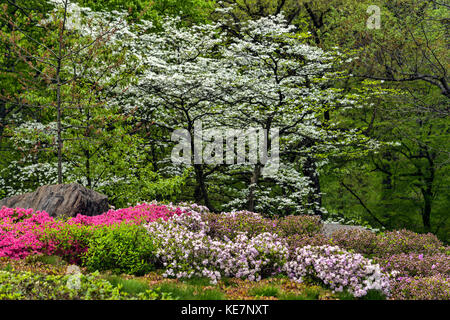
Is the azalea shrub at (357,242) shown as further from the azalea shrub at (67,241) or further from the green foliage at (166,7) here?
the green foliage at (166,7)

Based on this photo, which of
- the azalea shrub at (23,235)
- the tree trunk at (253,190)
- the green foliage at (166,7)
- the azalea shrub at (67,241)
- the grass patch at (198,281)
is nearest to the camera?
the grass patch at (198,281)

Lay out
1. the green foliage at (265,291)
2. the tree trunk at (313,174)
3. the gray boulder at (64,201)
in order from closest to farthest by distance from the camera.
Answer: the green foliage at (265,291), the gray boulder at (64,201), the tree trunk at (313,174)

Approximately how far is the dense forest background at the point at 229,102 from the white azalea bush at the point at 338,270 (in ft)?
20.1

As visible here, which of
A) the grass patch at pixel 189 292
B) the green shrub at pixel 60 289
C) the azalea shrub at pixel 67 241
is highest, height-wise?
the azalea shrub at pixel 67 241

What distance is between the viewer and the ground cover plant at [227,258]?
6.47 metres

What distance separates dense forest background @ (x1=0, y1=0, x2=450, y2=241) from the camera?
1249 cm

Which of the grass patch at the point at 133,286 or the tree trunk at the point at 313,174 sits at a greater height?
the tree trunk at the point at 313,174

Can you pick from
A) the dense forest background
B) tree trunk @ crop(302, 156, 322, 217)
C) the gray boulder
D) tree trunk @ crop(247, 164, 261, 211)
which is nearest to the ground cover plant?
the gray boulder

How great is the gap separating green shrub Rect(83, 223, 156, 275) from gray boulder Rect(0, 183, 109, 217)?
2702mm

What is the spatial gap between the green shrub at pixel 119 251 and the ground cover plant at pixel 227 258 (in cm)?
2

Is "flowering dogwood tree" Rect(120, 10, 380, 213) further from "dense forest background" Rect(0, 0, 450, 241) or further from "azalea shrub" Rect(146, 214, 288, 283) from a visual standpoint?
"azalea shrub" Rect(146, 214, 288, 283)

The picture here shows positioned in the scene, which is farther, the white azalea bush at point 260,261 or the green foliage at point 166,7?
the green foliage at point 166,7

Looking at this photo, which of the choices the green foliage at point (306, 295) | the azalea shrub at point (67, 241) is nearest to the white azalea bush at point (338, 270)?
the green foliage at point (306, 295)
